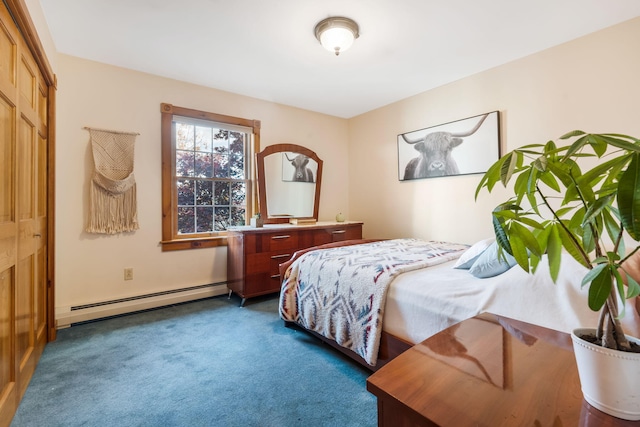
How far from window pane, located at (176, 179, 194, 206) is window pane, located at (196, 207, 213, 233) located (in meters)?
0.14

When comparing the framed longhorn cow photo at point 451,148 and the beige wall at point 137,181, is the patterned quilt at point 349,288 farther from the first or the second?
the beige wall at point 137,181

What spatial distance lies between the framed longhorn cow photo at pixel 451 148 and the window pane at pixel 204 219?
2.45 meters

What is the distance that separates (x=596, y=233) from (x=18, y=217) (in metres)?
2.39

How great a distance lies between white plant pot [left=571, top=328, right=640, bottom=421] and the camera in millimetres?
627

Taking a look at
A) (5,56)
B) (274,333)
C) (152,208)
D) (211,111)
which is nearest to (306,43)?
(211,111)

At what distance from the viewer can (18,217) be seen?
61.9 inches

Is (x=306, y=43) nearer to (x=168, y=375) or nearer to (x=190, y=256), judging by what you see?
(x=190, y=256)

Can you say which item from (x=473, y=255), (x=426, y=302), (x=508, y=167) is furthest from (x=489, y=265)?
(x=508, y=167)

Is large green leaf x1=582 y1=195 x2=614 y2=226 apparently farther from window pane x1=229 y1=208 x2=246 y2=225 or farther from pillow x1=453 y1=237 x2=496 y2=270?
window pane x1=229 y1=208 x2=246 y2=225

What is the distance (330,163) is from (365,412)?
351 cm

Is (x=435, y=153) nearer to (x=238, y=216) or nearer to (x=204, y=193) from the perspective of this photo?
(x=238, y=216)

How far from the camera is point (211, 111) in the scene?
3480 mm

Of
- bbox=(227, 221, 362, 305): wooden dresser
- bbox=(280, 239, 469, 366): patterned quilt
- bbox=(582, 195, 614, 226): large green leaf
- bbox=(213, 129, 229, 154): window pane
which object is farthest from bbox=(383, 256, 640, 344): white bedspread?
bbox=(213, 129, 229, 154): window pane

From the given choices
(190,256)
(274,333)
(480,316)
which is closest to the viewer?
(480,316)
